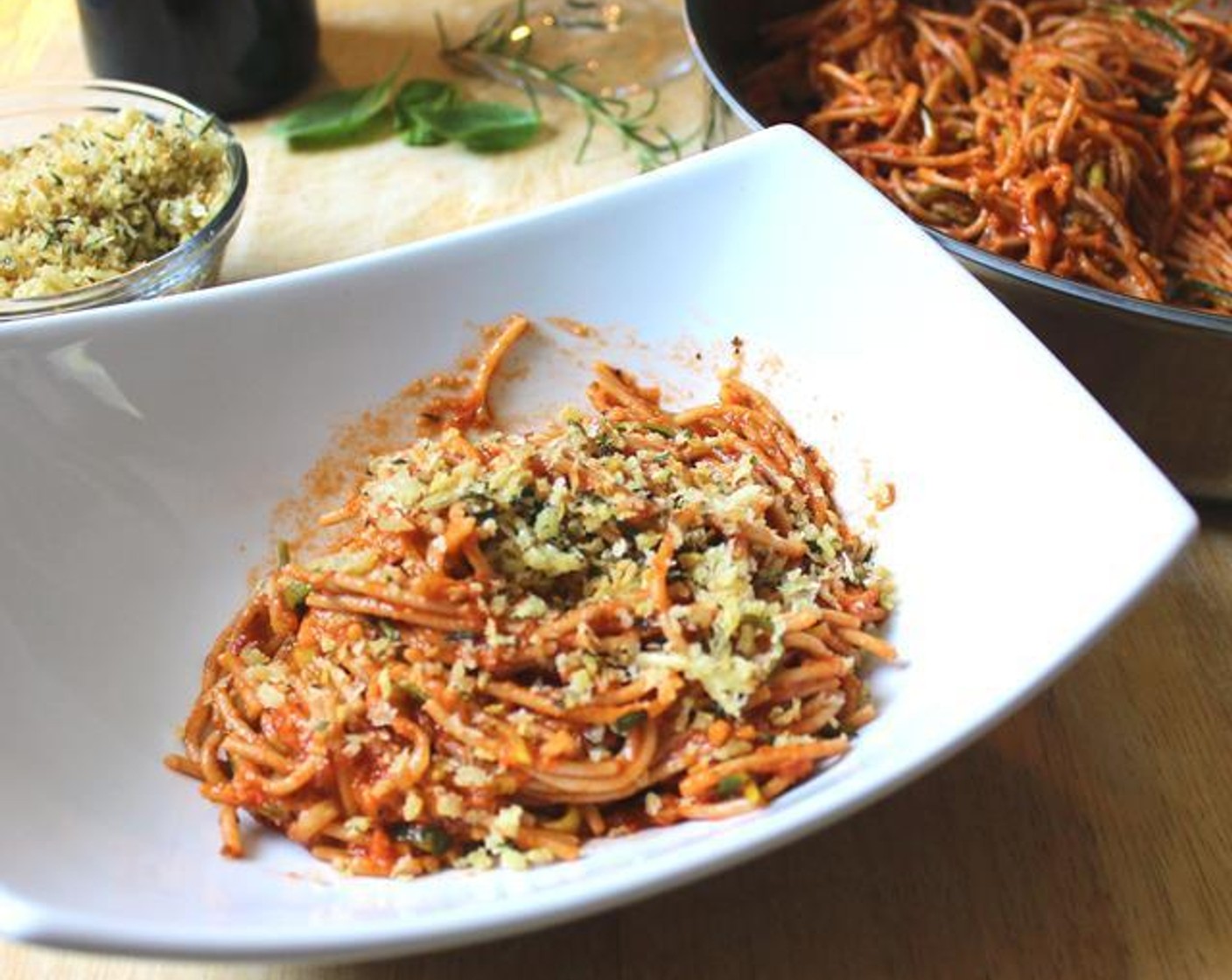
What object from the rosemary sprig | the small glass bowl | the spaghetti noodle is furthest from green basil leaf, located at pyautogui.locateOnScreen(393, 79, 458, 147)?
the spaghetti noodle

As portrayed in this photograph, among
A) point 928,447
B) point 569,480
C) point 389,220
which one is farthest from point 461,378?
point 389,220

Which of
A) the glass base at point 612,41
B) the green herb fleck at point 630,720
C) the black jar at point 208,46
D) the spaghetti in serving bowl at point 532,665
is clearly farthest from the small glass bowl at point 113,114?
the green herb fleck at point 630,720

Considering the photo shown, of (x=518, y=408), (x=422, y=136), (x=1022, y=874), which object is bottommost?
(x=1022, y=874)

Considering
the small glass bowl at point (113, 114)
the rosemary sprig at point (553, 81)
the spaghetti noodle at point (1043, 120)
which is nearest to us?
the small glass bowl at point (113, 114)

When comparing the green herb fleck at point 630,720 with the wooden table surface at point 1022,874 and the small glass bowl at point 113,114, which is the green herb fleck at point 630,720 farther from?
the small glass bowl at point 113,114

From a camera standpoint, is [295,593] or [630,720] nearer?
[630,720]

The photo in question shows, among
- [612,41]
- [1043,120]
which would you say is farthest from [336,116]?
[1043,120]

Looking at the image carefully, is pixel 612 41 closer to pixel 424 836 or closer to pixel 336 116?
pixel 336 116
